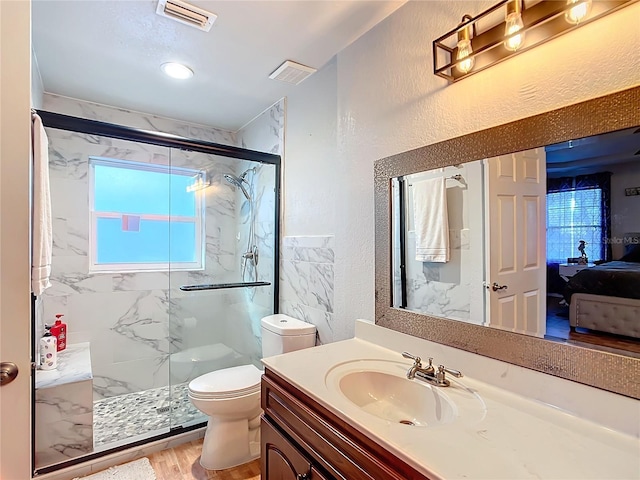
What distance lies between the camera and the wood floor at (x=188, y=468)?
1.84 meters

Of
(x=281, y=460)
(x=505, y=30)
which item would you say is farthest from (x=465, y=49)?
(x=281, y=460)

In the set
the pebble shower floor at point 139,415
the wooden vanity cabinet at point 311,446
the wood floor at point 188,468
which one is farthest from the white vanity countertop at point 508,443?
the pebble shower floor at point 139,415

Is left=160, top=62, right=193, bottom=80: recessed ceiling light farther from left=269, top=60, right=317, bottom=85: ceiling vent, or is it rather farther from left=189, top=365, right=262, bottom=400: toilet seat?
left=189, top=365, right=262, bottom=400: toilet seat

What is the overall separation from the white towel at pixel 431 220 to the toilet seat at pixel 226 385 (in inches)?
49.0

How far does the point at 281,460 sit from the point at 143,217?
94.1 inches

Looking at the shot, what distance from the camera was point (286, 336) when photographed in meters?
2.04

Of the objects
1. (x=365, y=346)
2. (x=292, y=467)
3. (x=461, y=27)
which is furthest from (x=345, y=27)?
(x=292, y=467)

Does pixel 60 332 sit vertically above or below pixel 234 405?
above

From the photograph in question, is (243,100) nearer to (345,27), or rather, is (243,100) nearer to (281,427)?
(345,27)

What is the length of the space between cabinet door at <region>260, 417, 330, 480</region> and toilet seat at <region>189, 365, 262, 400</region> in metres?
0.60

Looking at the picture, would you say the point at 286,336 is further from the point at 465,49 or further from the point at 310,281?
the point at 465,49

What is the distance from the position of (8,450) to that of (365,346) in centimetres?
126

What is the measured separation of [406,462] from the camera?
766 mm

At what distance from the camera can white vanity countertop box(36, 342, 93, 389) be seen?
6.12 ft
